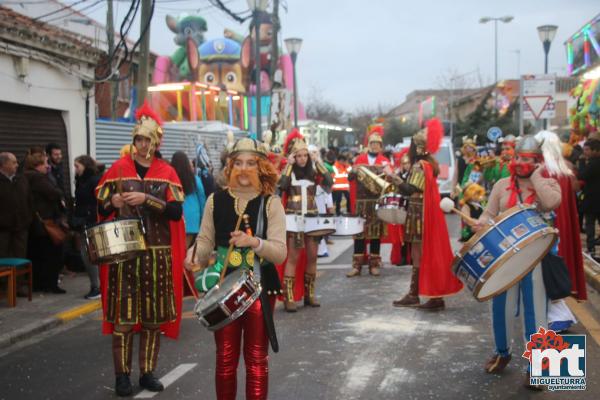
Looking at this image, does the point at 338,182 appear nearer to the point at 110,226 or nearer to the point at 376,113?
the point at 110,226

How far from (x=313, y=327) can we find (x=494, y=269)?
9.34 feet

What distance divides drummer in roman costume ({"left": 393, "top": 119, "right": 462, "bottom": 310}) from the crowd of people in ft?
0.04

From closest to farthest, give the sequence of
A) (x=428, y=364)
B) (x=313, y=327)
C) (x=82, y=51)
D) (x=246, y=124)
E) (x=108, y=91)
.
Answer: (x=428, y=364)
(x=313, y=327)
(x=82, y=51)
(x=108, y=91)
(x=246, y=124)

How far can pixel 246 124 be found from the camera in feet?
114

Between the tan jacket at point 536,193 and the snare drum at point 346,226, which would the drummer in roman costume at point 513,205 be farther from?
the snare drum at point 346,226

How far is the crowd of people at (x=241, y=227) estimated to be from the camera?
14.2 feet

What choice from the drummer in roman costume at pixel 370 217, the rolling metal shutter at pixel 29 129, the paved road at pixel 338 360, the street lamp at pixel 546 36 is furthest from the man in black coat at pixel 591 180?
the street lamp at pixel 546 36

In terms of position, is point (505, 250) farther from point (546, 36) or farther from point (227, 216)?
point (546, 36)

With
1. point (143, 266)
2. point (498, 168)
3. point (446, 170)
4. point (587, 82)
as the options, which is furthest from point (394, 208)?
point (446, 170)

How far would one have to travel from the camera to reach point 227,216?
14.4 ft

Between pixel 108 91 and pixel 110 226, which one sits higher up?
pixel 108 91

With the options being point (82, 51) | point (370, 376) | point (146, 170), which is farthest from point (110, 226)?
point (82, 51)

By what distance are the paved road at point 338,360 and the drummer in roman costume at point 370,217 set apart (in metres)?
2.14

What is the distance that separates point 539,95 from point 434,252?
1095cm
